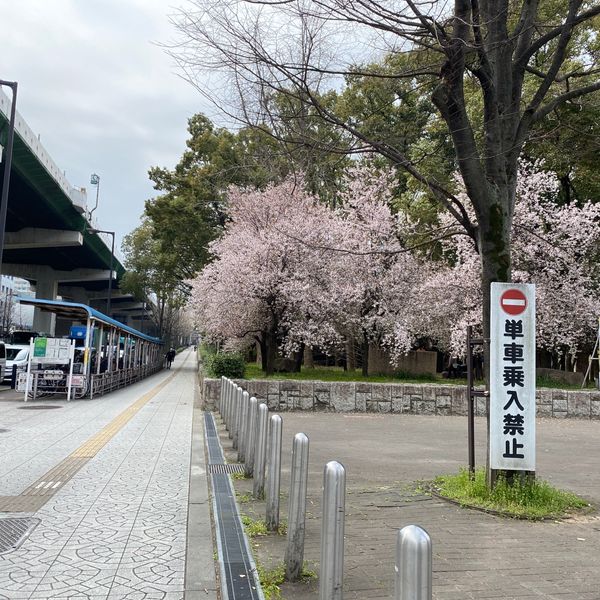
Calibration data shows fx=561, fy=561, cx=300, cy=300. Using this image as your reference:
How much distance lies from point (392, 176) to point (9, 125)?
46.8ft

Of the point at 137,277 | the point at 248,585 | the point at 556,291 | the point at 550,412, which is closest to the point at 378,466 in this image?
the point at 248,585

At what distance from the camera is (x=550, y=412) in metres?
14.8

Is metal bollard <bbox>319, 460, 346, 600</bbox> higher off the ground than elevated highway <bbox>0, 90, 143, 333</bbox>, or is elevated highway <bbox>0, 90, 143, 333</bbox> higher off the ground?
elevated highway <bbox>0, 90, 143, 333</bbox>

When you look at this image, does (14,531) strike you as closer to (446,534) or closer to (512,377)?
(446,534)

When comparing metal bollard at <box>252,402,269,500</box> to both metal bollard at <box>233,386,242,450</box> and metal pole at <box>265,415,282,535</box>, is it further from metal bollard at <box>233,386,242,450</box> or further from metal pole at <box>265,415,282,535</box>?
metal bollard at <box>233,386,242,450</box>

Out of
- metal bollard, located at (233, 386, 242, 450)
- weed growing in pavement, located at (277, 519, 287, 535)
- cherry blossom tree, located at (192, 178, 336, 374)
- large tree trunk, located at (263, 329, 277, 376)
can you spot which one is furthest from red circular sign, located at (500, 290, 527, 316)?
large tree trunk, located at (263, 329, 277, 376)

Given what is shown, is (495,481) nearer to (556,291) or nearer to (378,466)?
(378,466)

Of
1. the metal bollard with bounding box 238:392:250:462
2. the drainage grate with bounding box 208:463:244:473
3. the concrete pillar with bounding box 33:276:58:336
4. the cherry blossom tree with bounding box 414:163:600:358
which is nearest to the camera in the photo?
the drainage grate with bounding box 208:463:244:473

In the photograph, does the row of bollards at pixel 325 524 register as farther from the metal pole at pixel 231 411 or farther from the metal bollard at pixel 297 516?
the metal pole at pixel 231 411

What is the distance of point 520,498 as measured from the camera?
555cm

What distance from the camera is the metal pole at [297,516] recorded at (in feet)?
12.4

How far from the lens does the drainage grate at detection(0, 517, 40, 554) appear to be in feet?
14.8

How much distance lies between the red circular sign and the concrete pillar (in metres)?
40.8

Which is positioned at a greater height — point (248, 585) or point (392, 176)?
point (392, 176)
